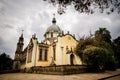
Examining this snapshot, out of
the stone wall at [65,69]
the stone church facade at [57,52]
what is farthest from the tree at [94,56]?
the stone church facade at [57,52]

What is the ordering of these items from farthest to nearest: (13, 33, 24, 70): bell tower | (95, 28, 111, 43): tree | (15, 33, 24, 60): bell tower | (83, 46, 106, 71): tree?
(15, 33, 24, 60): bell tower < (13, 33, 24, 70): bell tower < (95, 28, 111, 43): tree < (83, 46, 106, 71): tree

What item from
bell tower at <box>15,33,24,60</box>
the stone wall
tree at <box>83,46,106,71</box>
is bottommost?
the stone wall

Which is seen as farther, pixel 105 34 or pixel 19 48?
pixel 19 48

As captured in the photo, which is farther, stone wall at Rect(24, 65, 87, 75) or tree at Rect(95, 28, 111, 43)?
tree at Rect(95, 28, 111, 43)

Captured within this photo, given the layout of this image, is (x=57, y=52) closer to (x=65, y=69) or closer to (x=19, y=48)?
(x=65, y=69)

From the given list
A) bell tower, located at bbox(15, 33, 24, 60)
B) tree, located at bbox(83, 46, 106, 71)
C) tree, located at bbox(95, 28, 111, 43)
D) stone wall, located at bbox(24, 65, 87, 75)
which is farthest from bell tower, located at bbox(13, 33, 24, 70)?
tree, located at bbox(95, 28, 111, 43)

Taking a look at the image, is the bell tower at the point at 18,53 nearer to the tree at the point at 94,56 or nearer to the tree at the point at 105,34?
the tree at the point at 94,56

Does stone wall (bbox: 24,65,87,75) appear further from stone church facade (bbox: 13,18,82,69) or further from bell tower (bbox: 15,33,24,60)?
bell tower (bbox: 15,33,24,60)

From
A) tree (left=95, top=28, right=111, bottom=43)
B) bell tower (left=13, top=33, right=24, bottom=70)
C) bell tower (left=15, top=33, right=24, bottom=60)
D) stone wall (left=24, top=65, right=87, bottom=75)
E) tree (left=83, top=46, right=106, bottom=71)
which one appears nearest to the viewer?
stone wall (left=24, top=65, right=87, bottom=75)

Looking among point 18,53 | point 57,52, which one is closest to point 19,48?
point 18,53

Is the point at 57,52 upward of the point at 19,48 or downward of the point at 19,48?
downward

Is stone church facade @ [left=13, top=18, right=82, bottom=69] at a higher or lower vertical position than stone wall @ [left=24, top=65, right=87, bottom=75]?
higher

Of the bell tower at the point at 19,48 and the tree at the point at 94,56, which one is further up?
the bell tower at the point at 19,48

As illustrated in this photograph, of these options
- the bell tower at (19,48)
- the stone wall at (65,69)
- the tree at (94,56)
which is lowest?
the stone wall at (65,69)
